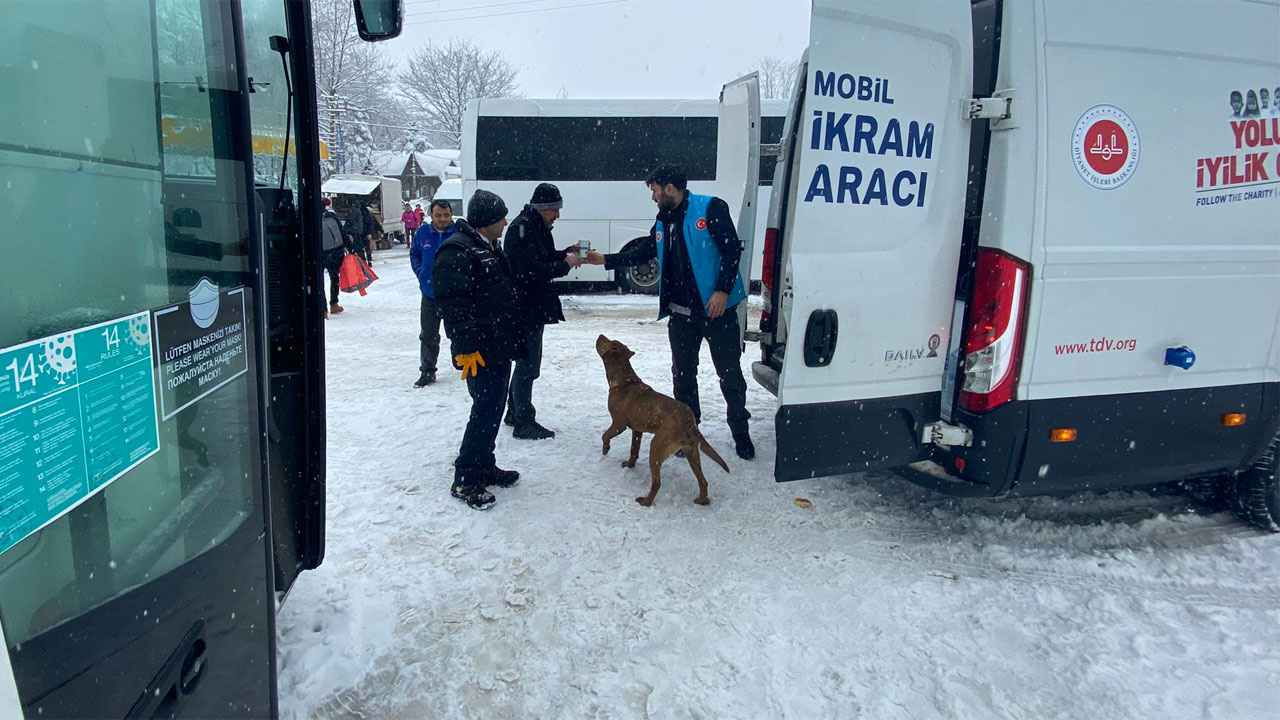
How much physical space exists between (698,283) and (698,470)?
121 cm

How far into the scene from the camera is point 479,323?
361cm

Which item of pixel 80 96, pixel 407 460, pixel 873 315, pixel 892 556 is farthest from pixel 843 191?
pixel 407 460

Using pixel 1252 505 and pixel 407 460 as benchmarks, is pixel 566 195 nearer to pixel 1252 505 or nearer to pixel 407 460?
pixel 407 460

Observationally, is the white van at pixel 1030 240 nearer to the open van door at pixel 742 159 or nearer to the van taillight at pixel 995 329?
the van taillight at pixel 995 329

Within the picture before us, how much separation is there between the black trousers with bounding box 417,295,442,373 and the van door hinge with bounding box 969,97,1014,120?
467 cm

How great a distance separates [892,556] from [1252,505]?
199 centimetres

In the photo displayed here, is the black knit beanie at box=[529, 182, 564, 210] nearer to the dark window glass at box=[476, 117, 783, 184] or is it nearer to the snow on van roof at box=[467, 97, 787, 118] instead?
the dark window glass at box=[476, 117, 783, 184]

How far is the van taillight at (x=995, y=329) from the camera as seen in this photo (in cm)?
273

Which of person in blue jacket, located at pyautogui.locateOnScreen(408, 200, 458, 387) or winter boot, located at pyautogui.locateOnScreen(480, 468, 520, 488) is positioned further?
person in blue jacket, located at pyautogui.locateOnScreen(408, 200, 458, 387)

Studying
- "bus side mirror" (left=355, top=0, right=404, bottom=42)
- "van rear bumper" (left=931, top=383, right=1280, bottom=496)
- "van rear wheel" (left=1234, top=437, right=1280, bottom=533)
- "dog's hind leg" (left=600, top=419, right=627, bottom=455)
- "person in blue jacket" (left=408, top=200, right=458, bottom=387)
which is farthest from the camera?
"person in blue jacket" (left=408, top=200, right=458, bottom=387)

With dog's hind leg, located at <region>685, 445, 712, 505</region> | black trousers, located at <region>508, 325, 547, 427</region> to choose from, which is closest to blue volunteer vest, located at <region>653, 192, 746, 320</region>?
dog's hind leg, located at <region>685, 445, 712, 505</region>

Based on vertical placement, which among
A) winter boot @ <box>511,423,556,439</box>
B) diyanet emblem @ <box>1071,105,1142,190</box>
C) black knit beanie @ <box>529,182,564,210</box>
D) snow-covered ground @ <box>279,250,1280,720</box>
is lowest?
snow-covered ground @ <box>279,250,1280,720</box>

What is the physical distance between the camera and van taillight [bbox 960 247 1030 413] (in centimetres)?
273

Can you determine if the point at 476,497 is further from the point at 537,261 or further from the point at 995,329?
the point at 995,329
